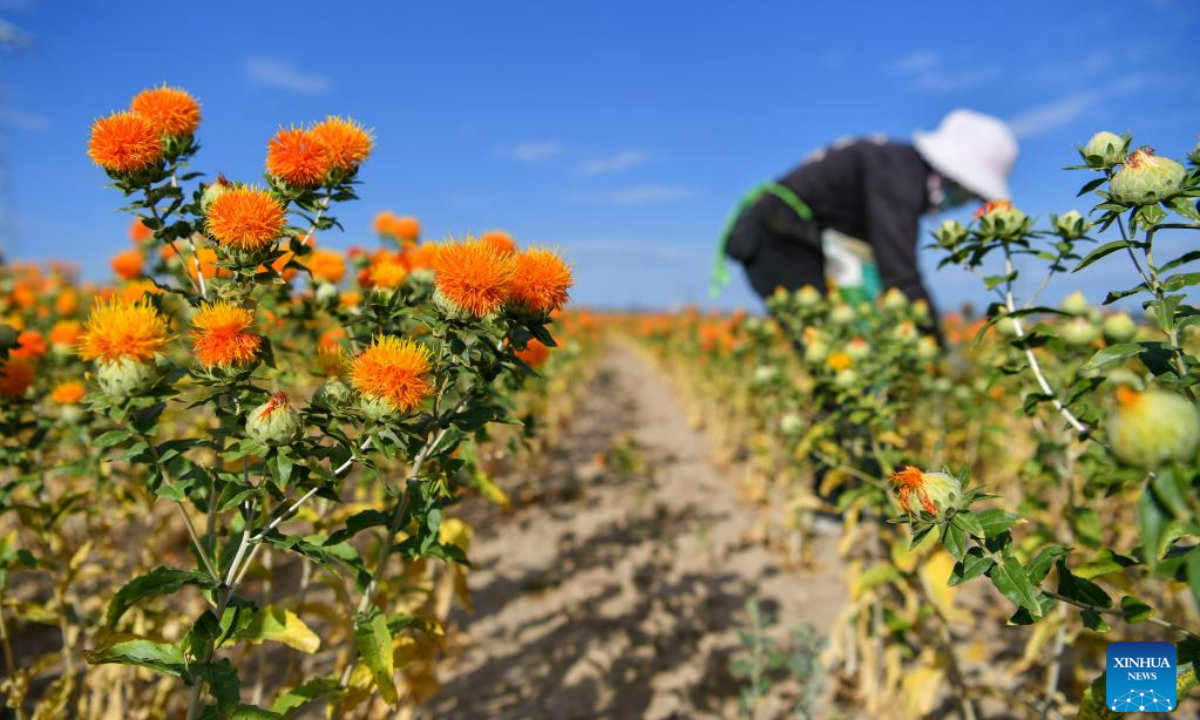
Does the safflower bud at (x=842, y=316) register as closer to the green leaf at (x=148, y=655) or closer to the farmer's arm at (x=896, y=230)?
the farmer's arm at (x=896, y=230)

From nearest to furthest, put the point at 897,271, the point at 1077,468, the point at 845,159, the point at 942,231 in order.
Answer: the point at 942,231 < the point at 1077,468 < the point at 897,271 < the point at 845,159

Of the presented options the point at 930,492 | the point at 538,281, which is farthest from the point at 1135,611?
the point at 538,281

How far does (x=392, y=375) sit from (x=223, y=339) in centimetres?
31

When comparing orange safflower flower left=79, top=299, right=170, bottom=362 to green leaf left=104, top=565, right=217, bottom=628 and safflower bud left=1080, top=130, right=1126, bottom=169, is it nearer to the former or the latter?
green leaf left=104, top=565, right=217, bottom=628

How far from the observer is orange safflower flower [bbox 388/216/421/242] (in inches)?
91.8

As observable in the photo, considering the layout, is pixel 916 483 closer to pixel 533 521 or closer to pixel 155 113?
pixel 155 113

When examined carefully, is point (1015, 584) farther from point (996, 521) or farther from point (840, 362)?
point (840, 362)

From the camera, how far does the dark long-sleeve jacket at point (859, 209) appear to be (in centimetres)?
363

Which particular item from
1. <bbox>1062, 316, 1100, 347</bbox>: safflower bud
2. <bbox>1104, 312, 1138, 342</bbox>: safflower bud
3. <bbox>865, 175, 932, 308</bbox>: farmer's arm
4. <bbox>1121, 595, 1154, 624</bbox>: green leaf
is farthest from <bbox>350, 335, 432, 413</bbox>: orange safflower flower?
<bbox>865, 175, 932, 308</bbox>: farmer's arm

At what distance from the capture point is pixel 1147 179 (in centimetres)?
109

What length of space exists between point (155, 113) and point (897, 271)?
3.48 metres

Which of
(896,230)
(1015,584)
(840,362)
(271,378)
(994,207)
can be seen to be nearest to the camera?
(1015,584)

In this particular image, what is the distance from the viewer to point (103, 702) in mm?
2244

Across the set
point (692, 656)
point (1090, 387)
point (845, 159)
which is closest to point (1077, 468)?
point (1090, 387)
